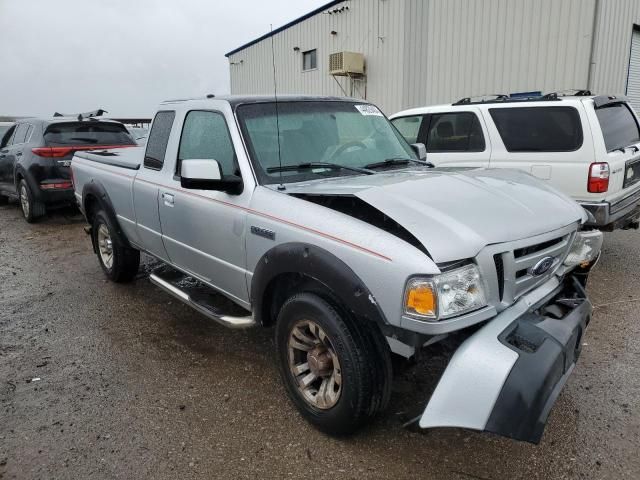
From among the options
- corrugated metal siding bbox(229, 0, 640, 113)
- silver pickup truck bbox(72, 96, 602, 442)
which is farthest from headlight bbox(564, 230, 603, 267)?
corrugated metal siding bbox(229, 0, 640, 113)

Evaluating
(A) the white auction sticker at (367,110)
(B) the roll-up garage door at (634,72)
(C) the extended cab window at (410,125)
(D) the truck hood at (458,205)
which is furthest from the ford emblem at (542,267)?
(B) the roll-up garage door at (634,72)

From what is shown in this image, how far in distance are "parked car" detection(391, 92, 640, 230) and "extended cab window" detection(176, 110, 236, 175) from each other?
376 cm

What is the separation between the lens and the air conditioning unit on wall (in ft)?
48.5

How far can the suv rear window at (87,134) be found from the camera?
848 cm

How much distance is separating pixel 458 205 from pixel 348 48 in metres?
14.5

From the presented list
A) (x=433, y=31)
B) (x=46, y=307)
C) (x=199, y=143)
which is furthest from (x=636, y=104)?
(x=46, y=307)

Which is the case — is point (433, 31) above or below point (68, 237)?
above

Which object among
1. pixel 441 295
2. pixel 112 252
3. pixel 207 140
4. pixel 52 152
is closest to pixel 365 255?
pixel 441 295

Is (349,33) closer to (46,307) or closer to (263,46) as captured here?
(263,46)

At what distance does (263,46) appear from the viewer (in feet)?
64.3

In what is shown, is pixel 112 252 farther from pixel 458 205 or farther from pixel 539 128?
pixel 539 128

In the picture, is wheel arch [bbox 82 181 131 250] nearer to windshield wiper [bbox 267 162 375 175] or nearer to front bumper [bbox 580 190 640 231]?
windshield wiper [bbox 267 162 375 175]

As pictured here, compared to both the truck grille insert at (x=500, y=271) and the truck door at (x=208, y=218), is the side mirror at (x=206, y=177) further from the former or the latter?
the truck grille insert at (x=500, y=271)

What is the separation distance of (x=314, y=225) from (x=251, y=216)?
1.90 ft
